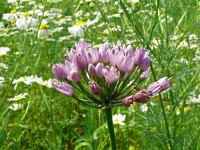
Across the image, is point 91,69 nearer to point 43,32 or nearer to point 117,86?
point 117,86

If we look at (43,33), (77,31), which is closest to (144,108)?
(77,31)

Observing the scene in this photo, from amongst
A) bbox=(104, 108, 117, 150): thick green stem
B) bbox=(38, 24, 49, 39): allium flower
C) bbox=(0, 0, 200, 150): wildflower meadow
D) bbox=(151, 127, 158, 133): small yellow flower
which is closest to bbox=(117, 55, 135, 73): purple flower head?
bbox=(0, 0, 200, 150): wildflower meadow

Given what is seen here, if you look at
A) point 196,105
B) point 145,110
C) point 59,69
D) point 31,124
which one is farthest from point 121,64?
point 31,124

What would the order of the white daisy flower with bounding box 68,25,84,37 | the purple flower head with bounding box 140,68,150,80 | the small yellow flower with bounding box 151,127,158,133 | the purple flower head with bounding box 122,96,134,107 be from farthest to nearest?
the white daisy flower with bounding box 68,25,84,37 < the small yellow flower with bounding box 151,127,158,133 < the purple flower head with bounding box 140,68,150,80 < the purple flower head with bounding box 122,96,134,107

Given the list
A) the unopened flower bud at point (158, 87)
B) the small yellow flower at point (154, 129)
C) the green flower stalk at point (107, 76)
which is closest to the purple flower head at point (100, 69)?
the green flower stalk at point (107, 76)

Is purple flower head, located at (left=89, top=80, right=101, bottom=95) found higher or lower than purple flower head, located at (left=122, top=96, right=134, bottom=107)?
higher

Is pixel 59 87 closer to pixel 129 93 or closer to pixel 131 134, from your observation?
pixel 129 93

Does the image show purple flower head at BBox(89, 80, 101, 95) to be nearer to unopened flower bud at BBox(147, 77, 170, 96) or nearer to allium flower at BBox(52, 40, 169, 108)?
allium flower at BBox(52, 40, 169, 108)

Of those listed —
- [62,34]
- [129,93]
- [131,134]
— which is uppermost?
[62,34]
